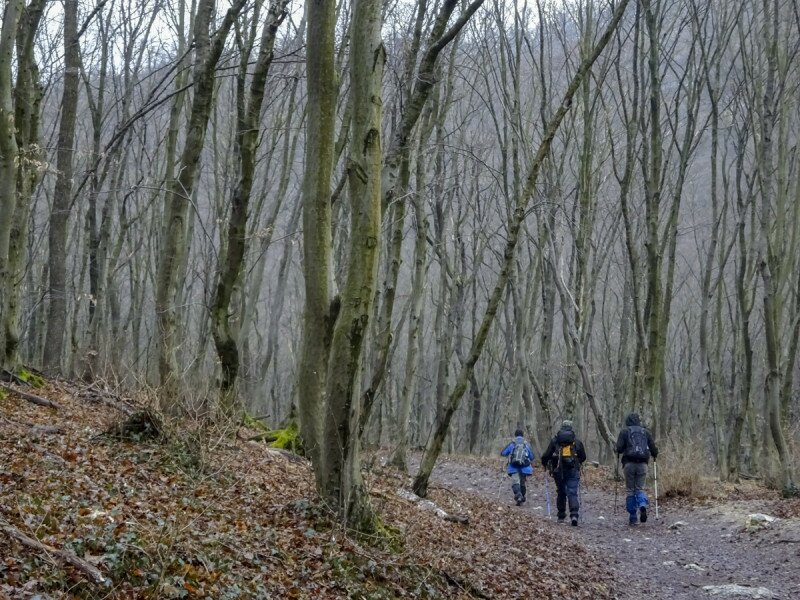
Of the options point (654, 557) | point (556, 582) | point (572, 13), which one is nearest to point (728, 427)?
point (572, 13)

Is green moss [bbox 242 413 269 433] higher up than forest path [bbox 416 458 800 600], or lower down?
higher up

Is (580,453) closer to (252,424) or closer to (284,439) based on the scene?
(284,439)

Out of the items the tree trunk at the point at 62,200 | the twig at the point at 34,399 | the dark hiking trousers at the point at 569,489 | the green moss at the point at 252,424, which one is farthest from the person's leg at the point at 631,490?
the tree trunk at the point at 62,200

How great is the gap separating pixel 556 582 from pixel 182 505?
412cm

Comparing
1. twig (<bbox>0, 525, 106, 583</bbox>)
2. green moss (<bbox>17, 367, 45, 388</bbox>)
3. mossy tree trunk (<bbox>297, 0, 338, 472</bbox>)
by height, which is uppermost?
mossy tree trunk (<bbox>297, 0, 338, 472</bbox>)

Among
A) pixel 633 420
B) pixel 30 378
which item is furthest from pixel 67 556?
pixel 633 420

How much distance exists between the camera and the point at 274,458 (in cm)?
922

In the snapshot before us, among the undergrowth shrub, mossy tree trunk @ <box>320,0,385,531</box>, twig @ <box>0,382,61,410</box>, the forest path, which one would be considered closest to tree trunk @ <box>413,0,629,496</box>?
the forest path

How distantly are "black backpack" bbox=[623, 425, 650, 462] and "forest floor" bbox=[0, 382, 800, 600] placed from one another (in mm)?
1393

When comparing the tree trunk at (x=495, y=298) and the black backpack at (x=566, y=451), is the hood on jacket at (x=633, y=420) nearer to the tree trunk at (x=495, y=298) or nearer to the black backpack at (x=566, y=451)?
the black backpack at (x=566, y=451)

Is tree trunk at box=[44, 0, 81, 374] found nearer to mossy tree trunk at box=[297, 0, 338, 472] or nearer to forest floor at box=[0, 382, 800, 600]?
forest floor at box=[0, 382, 800, 600]

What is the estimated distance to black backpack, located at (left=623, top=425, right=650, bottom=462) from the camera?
13102 millimetres

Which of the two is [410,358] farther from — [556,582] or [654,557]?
[556,582]

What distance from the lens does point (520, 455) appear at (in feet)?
48.8
